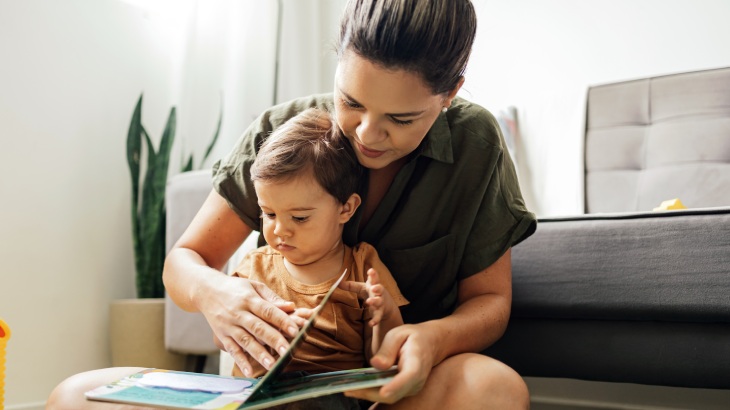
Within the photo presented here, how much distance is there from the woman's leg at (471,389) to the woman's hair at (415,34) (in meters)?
0.36

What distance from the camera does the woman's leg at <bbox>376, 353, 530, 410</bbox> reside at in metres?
0.81

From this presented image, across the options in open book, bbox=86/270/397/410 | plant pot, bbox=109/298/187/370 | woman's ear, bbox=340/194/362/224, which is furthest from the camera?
plant pot, bbox=109/298/187/370

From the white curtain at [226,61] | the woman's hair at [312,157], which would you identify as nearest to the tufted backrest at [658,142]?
the white curtain at [226,61]

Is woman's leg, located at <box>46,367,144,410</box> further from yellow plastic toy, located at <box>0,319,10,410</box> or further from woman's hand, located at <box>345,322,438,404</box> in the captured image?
woman's hand, located at <box>345,322,438,404</box>

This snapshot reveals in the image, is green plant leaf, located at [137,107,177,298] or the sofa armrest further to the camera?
green plant leaf, located at [137,107,177,298]

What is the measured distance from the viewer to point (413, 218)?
3.60ft

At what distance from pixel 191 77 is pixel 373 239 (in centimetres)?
147

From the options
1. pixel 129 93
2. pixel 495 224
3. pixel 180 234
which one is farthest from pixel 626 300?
pixel 129 93

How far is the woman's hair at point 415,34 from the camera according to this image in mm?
875

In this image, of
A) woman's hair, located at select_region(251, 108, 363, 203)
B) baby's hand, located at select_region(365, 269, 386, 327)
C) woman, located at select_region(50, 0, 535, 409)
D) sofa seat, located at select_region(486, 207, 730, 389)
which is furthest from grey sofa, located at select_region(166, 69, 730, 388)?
baby's hand, located at select_region(365, 269, 386, 327)

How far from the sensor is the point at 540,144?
2.29m

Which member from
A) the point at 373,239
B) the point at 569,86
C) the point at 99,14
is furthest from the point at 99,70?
the point at 569,86

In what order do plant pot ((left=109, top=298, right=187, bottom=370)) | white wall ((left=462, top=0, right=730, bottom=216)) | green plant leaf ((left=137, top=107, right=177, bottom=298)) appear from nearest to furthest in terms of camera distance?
plant pot ((left=109, top=298, right=187, bottom=370)) < green plant leaf ((left=137, top=107, right=177, bottom=298)) < white wall ((left=462, top=0, right=730, bottom=216))

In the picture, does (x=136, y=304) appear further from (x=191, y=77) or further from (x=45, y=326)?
(x=191, y=77)
